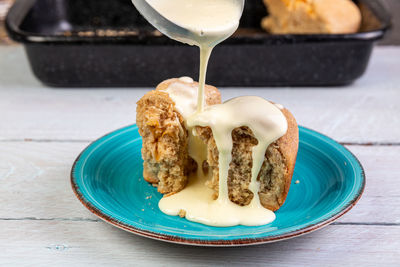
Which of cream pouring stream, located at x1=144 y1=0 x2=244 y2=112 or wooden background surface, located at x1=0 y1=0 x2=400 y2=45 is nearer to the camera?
cream pouring stream, located at x1=144 y1=0 x2=244 y2=112

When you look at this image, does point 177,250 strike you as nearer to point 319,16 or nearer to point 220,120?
point 220,120

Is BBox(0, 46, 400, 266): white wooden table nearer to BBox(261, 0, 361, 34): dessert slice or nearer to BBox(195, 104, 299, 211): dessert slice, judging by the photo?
BBox(195, 104, 299, 211): dessert slice

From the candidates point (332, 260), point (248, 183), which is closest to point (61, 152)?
point (248, 183)

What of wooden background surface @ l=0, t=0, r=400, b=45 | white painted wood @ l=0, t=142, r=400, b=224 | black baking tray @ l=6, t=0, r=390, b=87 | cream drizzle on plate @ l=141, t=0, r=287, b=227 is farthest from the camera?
wooden background surface @ l=0, t=0, r=400, b=45

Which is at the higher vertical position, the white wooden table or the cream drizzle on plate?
the cream drizzle on plate

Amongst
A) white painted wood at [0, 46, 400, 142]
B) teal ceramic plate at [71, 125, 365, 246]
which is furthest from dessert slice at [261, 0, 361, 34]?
teal ceramic plate at [71, 125, 365, 246]

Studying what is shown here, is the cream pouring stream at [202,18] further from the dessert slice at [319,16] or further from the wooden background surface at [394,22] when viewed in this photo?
the wooden background surface at [394,22]

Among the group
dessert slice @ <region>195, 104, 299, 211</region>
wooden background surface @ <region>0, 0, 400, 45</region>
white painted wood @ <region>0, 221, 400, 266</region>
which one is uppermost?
dessert slice @ <region>195, 104, 299, 211</region>

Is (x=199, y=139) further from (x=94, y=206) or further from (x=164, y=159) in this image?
(x=94, y=206)
